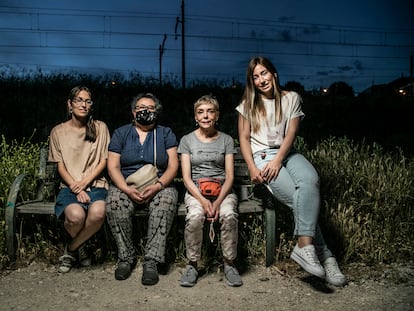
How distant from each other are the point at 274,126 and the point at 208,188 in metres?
0.87

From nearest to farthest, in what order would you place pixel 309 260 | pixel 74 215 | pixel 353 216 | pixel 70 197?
pixel 309 260
pixel 74 215
pixel 70 197
pixel 353 216

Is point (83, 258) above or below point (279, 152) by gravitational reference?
below

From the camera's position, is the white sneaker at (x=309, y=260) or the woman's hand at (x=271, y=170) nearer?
the white sneaker at (x=309, y=260)

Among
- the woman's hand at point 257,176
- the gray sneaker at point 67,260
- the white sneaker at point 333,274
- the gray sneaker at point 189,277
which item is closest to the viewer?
the white sneaker at point 333,274

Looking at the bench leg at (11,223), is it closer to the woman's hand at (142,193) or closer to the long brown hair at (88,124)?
the long brown hair at (88,124)

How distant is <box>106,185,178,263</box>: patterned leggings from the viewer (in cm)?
375

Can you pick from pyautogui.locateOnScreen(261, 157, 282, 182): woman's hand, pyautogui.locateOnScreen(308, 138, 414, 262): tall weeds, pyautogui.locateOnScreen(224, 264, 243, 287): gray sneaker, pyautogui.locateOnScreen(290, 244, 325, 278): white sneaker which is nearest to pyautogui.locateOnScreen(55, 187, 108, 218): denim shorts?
pyautogui.locateOnScreen(224, 264, 243, 287): gray sneaker

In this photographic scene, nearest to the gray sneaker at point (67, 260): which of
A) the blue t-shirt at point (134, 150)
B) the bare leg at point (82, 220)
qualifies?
the bare leg at point (82, 220)

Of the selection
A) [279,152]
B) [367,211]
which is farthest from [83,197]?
[367,211]

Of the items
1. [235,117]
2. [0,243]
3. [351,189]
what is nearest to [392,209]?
[351,189]

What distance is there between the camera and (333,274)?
349 centimetres

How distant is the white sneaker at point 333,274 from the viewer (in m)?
3.44

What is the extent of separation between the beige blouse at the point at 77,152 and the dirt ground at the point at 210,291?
900 millimetres

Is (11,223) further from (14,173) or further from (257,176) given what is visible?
(257,176)
